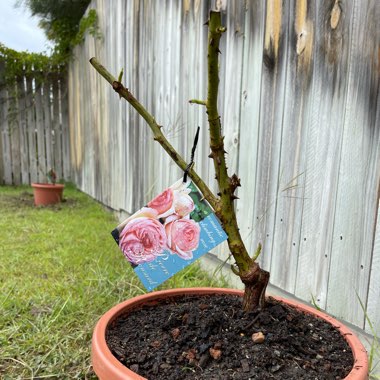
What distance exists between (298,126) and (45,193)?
307cm

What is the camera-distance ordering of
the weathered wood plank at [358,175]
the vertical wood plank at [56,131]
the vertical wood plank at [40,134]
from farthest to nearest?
the vertical wood plank at [56,131], the vertical wood plank at [40,134], the weathered wood plank at [358,175]

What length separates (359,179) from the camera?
106 cm

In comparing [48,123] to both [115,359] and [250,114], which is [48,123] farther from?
[115,359]

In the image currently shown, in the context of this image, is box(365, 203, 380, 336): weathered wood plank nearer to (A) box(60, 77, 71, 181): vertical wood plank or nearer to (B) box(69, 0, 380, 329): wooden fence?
(B) box(69, 0, 380, 329): wooden fence

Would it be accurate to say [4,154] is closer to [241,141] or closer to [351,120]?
[241,141]

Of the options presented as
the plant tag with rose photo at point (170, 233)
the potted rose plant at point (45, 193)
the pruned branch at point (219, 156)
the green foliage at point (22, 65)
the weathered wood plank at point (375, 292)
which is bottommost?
the potted rose plant at point (45, 193)

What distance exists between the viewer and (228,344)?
Answer: 668 mm

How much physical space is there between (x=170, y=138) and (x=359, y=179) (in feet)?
4.00

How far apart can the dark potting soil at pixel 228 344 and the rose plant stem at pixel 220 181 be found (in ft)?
0.20

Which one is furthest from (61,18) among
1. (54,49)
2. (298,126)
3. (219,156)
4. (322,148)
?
(219,156)

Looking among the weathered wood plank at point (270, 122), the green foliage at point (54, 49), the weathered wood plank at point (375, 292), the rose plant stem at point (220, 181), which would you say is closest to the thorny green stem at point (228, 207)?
the rose plant stem at point (220, 181)

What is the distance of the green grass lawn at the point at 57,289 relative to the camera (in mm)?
1135

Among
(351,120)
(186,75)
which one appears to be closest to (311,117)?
(351,120)

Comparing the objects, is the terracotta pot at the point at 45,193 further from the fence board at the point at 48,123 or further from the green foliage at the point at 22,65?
the green foliage at the point at 22,65
